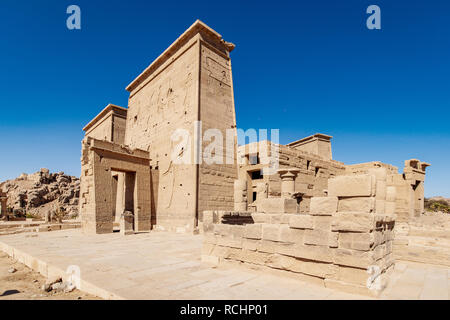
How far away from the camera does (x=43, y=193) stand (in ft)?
106

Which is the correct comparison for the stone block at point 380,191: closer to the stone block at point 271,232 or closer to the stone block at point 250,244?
the stone block at point 271,232

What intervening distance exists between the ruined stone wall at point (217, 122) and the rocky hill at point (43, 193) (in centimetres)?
2273

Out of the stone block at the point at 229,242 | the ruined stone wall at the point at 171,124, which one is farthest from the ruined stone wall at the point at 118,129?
the stone block at the point at 229,242

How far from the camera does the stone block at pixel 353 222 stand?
337 centimetres

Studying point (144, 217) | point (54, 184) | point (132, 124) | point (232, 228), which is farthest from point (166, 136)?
point (54, 184)

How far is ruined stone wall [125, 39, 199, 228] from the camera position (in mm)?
12352

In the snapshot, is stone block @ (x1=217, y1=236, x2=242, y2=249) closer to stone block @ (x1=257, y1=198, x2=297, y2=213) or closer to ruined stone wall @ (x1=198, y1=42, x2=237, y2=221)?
stone block @ (x1=257, y1=198, x2=297, y2=213)

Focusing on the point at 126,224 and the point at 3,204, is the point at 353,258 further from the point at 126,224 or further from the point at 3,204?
the point at 3,204

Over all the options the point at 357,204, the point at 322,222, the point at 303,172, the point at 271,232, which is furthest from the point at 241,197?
the point at 303,172

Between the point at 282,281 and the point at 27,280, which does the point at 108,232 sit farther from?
the point at 282,281

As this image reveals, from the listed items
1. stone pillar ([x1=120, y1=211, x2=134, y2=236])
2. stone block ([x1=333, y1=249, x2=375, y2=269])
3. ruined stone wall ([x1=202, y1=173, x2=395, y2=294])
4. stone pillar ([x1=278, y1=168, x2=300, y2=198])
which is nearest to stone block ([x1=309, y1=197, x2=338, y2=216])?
ruined stone wall ([x1=202, y1=173, x2=395, y2=294])
